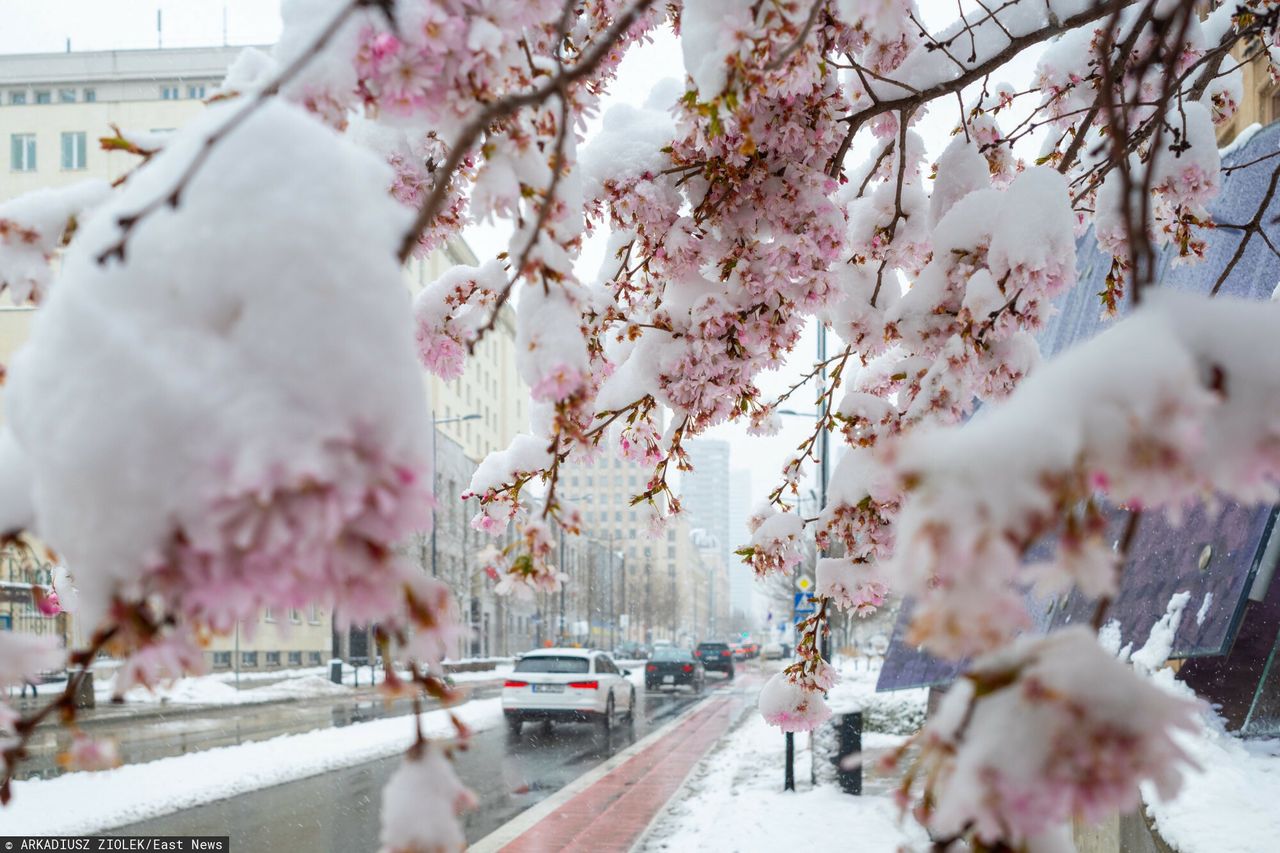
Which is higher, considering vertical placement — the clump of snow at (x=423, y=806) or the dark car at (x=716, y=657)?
the clump of snow at (x=423, y=806)

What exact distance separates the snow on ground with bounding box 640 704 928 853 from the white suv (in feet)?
16.8

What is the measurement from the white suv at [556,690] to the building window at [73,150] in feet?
106

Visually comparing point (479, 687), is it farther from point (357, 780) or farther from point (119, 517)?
point (119, 517)

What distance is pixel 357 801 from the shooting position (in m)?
9.30

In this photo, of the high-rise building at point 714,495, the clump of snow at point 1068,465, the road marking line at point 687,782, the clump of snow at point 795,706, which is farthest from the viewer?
the high-rise building at point 714,495

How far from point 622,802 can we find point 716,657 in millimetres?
27207

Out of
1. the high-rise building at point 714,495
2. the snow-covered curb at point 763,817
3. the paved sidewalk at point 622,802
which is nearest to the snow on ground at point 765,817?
the snow-covered curb at point 763,817

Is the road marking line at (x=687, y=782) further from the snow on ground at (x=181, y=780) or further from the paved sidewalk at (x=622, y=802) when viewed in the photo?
the snow on ground at (x=181, y=780)

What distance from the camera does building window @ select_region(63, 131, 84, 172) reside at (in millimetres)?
36750

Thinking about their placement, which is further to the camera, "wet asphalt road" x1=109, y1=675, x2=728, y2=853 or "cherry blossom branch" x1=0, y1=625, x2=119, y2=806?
"wet asphalt road" x1=109, y1=675, x2=728, y2=853

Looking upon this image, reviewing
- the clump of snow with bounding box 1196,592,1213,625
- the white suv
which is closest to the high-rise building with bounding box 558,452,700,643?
the white suv

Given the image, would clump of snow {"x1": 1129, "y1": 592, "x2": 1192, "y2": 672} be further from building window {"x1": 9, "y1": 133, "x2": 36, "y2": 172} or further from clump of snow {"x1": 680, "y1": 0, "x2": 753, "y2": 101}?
building window {"x1": 9, "y1": 133, "x2": 36, "y2": 172}

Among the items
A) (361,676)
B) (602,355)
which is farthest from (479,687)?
(602,355)

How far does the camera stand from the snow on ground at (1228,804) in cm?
385
